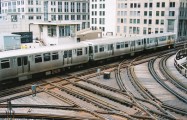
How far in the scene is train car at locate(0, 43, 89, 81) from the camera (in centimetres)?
2081

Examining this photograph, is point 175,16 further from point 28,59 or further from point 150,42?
point 28,59

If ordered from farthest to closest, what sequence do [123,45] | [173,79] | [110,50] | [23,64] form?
[123,45]
[110,50]
[173,79]
[23,64]

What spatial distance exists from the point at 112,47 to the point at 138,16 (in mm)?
42341

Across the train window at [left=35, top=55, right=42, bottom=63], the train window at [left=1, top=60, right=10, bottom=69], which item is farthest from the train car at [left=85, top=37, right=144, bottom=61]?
the train window at [left=1, top=60, right=10, bottom=69]

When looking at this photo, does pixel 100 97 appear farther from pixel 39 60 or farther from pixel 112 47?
pixel 112 47

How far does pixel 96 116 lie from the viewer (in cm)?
1540

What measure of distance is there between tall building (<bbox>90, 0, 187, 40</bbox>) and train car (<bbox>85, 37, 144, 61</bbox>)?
29.7 metres

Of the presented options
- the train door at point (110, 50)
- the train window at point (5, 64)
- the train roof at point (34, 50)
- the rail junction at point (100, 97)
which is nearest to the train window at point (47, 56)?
the train roof at point (34, 50)

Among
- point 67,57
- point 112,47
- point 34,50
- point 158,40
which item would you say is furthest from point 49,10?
point 34,50

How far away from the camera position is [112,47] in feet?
107

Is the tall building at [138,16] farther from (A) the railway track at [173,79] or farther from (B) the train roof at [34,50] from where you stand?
(B) the train roof at [34,50]

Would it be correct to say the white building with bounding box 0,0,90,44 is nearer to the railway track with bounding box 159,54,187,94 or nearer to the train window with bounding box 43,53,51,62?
the railway track with bounding box 159,54,187,94

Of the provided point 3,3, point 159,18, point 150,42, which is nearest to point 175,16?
point 159,18

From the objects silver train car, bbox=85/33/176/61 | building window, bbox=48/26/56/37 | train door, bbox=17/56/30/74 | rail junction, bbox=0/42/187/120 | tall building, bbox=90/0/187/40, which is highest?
tall building, bbox=90/0/187/40
